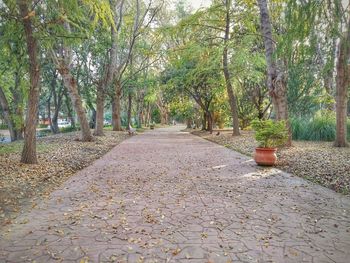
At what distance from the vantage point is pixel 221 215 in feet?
15.0

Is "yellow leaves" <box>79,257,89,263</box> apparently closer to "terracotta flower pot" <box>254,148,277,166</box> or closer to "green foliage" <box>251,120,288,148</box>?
"terracotta flower pot" <box>254,148,277,166</box>

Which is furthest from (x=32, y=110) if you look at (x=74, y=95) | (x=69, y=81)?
(x=74, y=95)

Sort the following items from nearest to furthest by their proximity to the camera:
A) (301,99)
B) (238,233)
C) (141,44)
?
(238,233) → (301,99) → (141,44)

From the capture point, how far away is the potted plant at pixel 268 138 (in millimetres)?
8602

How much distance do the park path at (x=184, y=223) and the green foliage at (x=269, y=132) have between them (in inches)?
73.8

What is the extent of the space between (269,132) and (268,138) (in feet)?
0.82

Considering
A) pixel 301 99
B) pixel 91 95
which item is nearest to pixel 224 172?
pixel 301 99

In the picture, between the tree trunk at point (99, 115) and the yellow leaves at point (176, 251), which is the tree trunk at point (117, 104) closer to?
the tree trunk at point (99, 115)

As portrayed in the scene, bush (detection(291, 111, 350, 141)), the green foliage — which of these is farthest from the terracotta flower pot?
bush (detection(291, 111, 350, 141))

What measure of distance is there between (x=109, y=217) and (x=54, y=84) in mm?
22819

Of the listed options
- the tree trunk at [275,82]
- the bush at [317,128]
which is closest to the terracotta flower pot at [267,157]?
the tree trunk at [275,82]

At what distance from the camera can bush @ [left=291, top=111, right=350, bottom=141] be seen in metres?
14.5

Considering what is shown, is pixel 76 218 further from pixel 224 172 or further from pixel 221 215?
pixel 224 172

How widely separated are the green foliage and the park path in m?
1.87
